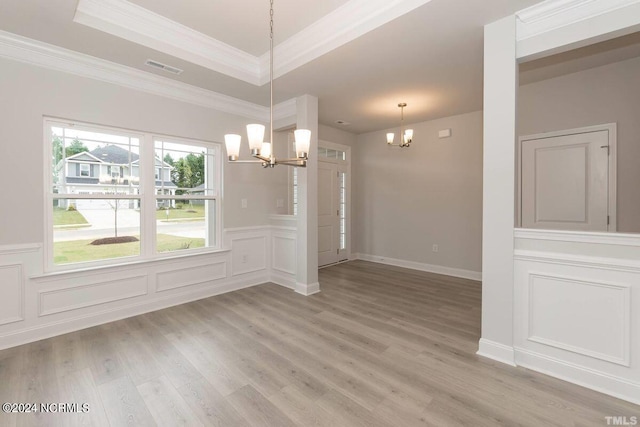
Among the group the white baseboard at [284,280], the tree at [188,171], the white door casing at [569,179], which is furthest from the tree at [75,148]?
the white door casing at [569,179]

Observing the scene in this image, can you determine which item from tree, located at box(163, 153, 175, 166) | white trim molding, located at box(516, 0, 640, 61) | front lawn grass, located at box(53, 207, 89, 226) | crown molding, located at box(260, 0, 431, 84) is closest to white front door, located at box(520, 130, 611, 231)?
white trim molding, located at box(516, 0, 640, 61)

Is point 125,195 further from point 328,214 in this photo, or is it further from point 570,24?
point 570,24

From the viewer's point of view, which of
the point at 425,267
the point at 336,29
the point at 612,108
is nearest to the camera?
the point at 336,29

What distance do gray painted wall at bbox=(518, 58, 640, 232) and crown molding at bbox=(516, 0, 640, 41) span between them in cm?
179

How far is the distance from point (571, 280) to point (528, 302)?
0.35 metres

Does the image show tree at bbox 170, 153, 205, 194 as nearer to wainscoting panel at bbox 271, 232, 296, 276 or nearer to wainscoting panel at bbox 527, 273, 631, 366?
wainscoting panel at bbox 271, 232, 296, 276

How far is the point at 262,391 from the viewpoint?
2.04 metres

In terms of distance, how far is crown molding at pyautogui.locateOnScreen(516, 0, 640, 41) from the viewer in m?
2.06

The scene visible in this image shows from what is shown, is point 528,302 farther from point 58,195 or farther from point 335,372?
point 58,195

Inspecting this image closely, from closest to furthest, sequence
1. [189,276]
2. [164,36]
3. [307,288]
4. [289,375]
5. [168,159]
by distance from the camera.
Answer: [289,375] < [164,36] < [168,159] < [189,276] < [307,288]

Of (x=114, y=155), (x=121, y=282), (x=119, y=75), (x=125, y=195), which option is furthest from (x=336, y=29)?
(x=121, y=282)

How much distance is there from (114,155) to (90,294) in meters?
1.60

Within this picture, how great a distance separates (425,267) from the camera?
219 inches

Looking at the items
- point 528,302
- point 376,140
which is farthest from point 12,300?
point 376,140
